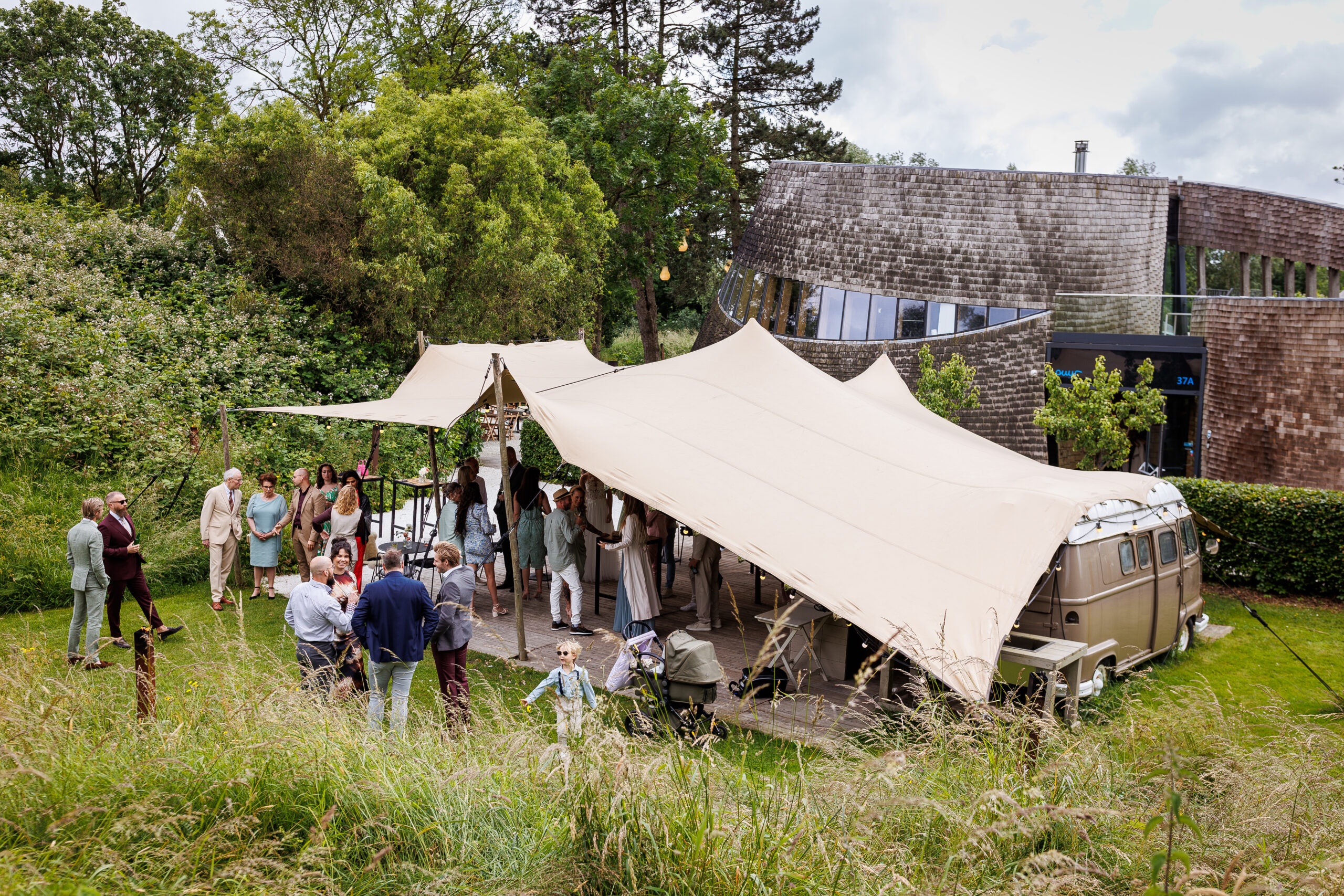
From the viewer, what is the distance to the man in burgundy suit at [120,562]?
321 inches

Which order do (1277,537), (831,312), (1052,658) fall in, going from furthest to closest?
1. (831,312)
2. (1277,537)
3. (1052,658)

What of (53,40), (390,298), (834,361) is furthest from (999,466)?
(53,40)

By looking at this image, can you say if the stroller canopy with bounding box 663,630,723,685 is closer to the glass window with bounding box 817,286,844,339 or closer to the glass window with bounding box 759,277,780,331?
the glass window with bounding box 817,286,844,339

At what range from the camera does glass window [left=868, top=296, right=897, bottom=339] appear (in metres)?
20.6

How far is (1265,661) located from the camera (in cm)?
947

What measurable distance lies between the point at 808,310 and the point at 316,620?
17265 mm

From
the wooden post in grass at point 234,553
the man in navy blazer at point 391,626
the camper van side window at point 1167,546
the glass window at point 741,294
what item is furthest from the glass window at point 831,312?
the man in navy blazer at point 391,626

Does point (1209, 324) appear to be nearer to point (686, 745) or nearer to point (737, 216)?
point (686, 745)

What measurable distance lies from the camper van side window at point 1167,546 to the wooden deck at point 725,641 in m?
3.08

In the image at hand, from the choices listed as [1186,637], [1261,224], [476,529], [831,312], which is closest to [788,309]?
[831,312]

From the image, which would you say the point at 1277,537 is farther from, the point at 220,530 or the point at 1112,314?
the point at 220,530

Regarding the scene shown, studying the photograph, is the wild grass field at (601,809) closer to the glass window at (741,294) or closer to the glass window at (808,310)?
the glass window at (808,310)

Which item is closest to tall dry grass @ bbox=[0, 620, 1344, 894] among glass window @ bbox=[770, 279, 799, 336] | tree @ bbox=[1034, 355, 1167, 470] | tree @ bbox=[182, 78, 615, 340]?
tree @ bbox=[1034, 355, 1167, 470]

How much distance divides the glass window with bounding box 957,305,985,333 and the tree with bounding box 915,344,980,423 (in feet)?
12.8
